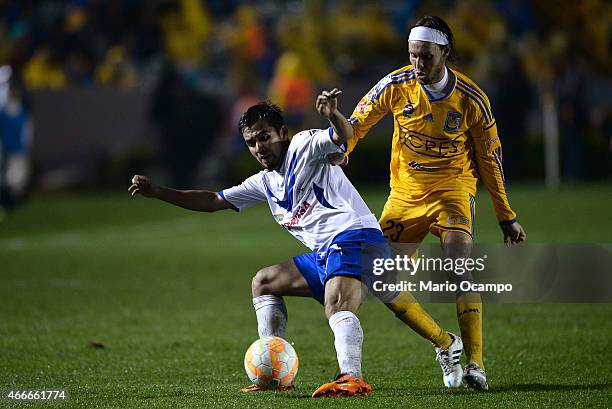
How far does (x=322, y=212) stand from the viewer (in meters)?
6.15

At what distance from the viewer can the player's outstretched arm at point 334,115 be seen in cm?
573

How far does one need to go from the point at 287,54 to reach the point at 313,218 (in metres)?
18.9

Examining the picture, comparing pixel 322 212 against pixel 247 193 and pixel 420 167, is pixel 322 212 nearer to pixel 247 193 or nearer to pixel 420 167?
pixel 247 193

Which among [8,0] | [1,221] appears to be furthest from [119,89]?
[1,221]

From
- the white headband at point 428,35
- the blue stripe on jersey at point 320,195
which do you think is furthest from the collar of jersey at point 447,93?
the blue stripe on jersey at point 320,195

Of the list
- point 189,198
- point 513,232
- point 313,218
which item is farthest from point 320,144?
point 513,232

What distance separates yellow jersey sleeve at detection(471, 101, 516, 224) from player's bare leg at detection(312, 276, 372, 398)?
115 centimetres

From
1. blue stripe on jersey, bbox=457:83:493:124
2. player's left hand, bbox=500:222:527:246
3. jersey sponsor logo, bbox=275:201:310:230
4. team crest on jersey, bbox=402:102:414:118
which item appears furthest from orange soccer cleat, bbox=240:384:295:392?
blue stripe on jersey, bbox=457:83:493:124

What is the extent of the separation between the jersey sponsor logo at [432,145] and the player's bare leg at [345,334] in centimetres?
113

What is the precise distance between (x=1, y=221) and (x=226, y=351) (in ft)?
40.2

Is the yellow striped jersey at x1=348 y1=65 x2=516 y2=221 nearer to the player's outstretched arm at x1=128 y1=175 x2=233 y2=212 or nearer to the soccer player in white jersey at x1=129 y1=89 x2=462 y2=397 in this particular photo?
the soccer player in white jersey at x1=129 y1=89 x2=462 y2=397

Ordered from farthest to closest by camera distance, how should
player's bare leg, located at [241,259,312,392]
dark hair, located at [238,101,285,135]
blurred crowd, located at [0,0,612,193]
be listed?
blurred crowd, located at [0,0,612,193]
player's bare leg, located at [241,259,312,392]
dark hair, located at [238,101,285,135]

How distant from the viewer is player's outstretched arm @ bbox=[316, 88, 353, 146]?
5.73 metres

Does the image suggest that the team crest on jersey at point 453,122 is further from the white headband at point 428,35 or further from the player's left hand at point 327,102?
the player's left hand at point 327,102
